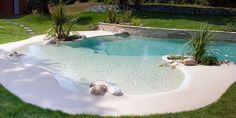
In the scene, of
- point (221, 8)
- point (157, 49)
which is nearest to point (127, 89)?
point (157, 49)

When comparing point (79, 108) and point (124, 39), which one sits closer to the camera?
point (79, 108)

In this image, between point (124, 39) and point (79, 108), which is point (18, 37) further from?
point (79, 108)

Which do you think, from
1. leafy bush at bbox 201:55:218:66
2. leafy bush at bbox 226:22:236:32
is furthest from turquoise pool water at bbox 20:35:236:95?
leafy bush at bbox 226:22:236:32

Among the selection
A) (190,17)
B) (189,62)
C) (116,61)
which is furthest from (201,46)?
(190,17)

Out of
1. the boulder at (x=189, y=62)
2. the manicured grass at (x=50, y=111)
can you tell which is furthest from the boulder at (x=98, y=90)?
the boulder at (x=189, y=62)

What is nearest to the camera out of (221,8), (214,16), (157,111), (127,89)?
(157,111)

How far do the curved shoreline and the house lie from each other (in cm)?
1694

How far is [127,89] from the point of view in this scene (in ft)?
28.0

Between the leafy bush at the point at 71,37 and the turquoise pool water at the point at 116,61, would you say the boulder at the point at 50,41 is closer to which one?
the turquoise pool water at the point at 116,61

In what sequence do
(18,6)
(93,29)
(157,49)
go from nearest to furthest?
(157,49) < (93,29) < (18,6)

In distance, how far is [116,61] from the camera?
11.9 m

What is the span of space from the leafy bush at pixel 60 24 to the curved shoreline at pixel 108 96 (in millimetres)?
6058

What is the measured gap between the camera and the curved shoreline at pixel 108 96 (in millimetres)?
6527

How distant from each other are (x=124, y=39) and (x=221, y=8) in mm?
8453
